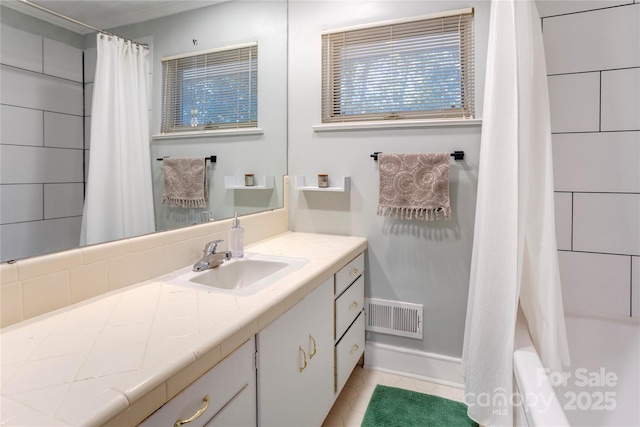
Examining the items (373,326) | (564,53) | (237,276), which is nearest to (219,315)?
(237,276)

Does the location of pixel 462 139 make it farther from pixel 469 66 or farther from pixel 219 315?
pixel 219 315

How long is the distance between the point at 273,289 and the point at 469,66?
1.51 metres

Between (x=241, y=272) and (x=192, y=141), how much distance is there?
631mm

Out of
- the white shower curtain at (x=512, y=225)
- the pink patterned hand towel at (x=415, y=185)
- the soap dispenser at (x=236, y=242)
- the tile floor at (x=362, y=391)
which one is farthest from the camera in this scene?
the pink patterned hand towel at (x=415, y=185)

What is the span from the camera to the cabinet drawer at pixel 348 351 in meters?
1.59

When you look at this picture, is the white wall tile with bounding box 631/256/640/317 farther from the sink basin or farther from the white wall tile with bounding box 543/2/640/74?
the sink basin

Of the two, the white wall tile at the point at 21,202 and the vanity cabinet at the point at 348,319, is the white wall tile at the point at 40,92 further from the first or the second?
the vanity cabinet at the point at 348,319

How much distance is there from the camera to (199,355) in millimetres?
721

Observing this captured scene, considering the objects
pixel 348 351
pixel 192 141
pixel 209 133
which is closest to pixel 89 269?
pixel 192 141

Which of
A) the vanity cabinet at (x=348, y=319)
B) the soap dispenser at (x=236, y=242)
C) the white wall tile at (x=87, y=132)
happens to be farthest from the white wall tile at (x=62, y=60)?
the vanity cabinet at (x=348, y=319)

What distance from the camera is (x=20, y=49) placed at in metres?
0.88

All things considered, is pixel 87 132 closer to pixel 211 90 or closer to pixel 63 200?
pixel 63 200

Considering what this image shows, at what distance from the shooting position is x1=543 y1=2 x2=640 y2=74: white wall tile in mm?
1528

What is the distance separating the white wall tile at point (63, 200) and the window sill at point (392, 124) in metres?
1.32
